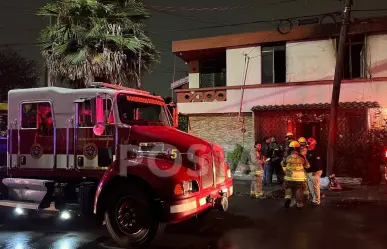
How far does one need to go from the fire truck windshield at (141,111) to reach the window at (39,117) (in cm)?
150

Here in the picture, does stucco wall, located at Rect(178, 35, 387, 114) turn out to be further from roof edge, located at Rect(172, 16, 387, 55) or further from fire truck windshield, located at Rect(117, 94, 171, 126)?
fire truck windshield, located at Rect(117, 94, 171, 126)

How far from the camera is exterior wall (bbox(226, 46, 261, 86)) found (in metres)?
16.8

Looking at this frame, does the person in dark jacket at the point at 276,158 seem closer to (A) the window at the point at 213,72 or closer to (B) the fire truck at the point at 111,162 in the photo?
(A) the window at the point at 213,72

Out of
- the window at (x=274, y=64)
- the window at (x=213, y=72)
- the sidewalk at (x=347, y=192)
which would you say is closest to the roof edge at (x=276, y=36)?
the window at (x=274, y=64)

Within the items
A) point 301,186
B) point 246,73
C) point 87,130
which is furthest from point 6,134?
point 246,73

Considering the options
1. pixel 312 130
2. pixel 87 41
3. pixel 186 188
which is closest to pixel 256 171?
pixel 186 188

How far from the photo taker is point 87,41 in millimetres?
13711

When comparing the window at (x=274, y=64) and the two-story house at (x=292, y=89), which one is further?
the window at (x=274, y=64)

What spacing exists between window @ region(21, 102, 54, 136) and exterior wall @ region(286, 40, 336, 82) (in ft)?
36.2

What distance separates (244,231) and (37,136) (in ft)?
13.9

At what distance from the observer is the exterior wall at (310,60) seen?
15.6 metres

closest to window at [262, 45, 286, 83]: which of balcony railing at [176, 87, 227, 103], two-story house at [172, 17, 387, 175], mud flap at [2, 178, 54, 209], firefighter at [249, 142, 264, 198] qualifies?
two-story house at [172, 17, 387, 175]

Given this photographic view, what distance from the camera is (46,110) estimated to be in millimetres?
7449

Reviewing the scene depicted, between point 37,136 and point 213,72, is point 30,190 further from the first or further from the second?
point 213,72
